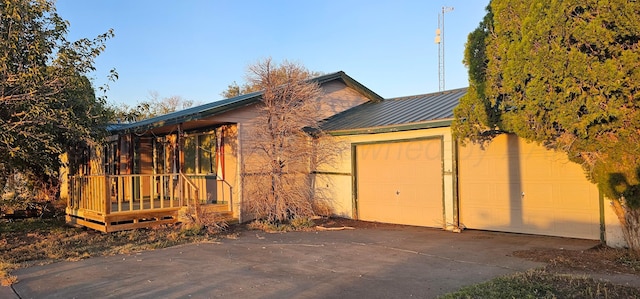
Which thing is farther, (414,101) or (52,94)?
(414,101)

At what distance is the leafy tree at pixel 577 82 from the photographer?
20.0 ft

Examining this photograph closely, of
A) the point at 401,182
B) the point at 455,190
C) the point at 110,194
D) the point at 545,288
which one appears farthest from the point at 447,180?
the point at 110,194

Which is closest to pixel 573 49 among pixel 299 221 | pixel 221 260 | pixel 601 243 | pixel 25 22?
pixel 601 243

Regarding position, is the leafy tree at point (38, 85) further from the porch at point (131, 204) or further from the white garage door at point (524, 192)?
the white garage door at point (524, 192)

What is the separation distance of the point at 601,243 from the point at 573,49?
378cm

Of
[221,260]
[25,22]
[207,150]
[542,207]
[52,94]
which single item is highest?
[25,22]

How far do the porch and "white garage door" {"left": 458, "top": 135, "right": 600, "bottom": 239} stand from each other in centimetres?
587

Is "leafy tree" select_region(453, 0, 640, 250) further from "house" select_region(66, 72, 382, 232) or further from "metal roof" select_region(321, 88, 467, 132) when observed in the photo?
"house" select_region(66, 72, 382, 232)

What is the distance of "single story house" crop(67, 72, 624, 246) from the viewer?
8945 millimetres

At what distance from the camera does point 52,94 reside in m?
8.26

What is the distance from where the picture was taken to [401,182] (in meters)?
11.5

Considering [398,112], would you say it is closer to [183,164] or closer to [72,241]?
[183,164]

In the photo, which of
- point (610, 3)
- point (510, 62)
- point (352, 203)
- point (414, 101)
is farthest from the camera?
point (414, 101)

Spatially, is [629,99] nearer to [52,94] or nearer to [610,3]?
[610,3]
